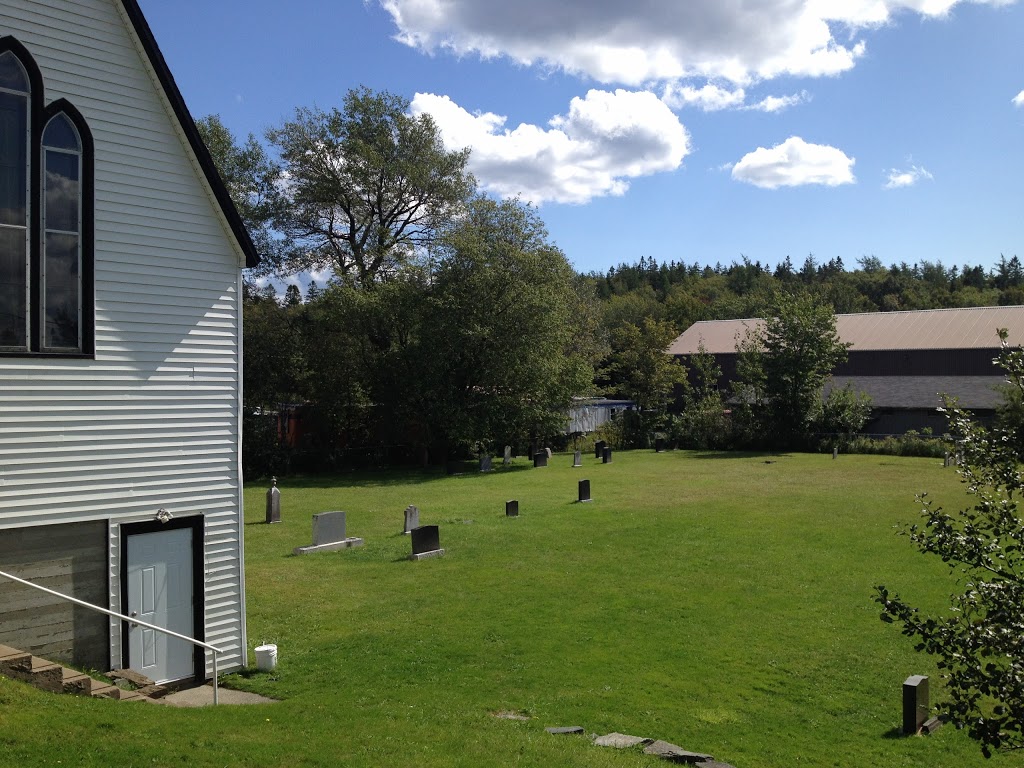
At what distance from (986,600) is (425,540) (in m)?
15.2

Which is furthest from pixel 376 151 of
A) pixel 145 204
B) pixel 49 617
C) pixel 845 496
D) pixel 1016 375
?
pixel 1016 375

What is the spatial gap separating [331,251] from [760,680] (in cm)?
4117

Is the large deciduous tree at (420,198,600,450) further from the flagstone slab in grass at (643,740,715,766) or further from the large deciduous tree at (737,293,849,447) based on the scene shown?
the flagstone slab in grass at (643,740,715,766)

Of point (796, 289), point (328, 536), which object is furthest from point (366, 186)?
point (796, 289)

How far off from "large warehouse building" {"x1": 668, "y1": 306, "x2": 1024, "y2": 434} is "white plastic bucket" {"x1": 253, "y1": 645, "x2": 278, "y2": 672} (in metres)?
48.1

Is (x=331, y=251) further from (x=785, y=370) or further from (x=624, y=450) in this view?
(x=785, y=370)

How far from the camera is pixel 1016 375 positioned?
5.82m

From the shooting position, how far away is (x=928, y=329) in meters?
63.2

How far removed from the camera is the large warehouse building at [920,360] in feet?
170

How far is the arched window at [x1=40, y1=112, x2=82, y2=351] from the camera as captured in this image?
31.6 feet

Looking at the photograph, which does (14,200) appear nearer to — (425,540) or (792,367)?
(425,540)

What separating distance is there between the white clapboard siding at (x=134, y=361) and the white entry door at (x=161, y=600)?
0.29m

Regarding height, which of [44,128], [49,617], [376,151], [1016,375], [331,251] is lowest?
[49,617]

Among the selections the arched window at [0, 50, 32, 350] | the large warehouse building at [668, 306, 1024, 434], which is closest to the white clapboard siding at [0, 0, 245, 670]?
the arched window at [0, 50, 32, 350]
